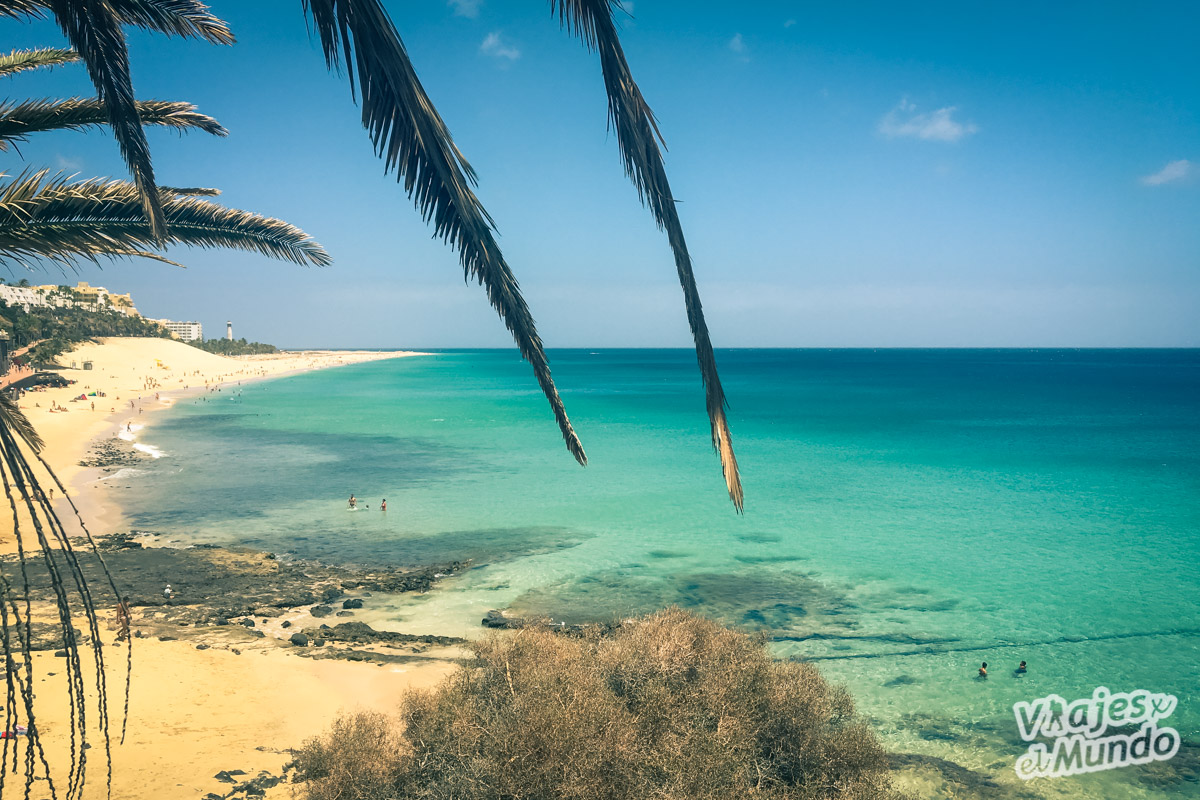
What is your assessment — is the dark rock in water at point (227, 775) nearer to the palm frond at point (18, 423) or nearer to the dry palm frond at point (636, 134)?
the palm frond at point (18, 423)

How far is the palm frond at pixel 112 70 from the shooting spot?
3941 millimetres

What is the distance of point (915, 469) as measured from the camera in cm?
3741

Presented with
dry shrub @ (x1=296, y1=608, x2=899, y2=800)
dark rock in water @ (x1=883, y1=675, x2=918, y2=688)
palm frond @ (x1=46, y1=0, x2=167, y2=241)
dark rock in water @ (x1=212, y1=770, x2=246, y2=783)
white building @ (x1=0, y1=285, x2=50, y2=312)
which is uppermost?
white building @ (x1=0, y1=285, x2=50, y2=312)

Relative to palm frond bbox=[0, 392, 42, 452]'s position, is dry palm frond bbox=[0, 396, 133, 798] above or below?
below

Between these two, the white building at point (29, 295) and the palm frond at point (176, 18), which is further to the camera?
the white building at point (29, 295)

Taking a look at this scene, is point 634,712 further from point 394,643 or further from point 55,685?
point 55,685

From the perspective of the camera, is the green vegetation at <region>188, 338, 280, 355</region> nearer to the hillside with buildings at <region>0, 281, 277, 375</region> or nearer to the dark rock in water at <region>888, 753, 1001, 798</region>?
the hillside with buildings at <region>0, 281, 277, 375</region>

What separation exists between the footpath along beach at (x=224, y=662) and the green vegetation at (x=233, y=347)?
154448 mm

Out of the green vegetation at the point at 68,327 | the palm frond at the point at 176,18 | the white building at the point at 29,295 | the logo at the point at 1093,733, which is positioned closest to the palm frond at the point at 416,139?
the palm frond at the point at 176,18

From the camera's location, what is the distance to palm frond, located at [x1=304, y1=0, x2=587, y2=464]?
106 inches

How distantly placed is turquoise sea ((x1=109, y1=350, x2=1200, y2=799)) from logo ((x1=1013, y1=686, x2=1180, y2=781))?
0.27 metres

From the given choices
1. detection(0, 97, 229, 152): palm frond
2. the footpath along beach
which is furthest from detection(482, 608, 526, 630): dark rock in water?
detection(0, 97, 229, 152): palm frond

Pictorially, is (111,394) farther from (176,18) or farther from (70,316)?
(176,18)

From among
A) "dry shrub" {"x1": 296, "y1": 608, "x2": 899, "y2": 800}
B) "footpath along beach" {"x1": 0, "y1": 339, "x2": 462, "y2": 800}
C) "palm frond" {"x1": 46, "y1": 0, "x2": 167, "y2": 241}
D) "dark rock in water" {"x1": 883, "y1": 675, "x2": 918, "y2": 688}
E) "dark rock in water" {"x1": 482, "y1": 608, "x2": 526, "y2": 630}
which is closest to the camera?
"palm frond" {"x1": 46, "y1": 0, "x2": 167, "y2": 241}
